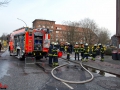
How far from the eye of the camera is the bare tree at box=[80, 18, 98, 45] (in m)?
44.8

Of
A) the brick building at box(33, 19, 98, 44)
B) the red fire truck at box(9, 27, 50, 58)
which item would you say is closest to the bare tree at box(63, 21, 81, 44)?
the brick building at box(33, 19, 98, 44)

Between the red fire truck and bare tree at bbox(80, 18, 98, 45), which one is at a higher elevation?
bare tree at bbox(80, 18, 98, 45)

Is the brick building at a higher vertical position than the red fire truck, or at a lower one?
higher

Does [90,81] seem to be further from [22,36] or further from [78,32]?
[78,32]

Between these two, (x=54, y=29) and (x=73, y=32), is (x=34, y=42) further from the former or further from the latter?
(x=54, y=29)

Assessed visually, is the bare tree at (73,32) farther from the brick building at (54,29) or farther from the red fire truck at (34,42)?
the red fire truck at (34,42)

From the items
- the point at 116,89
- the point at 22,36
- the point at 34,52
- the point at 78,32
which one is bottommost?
the point at 116,89

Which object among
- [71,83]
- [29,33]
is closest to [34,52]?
[29,33]

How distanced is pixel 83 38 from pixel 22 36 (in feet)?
113

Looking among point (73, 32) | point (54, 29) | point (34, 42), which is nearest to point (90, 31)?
point (73, 32)

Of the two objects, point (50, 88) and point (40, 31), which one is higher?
point (40, 31)

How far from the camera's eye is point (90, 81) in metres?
7.02

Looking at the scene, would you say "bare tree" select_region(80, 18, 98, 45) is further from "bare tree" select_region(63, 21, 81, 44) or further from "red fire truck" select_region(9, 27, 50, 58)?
"red fire truck" select_region(9, 27, 50, 58)

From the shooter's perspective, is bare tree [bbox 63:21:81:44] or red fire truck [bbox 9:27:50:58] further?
bare tree [bbox 63:21:81:44]
